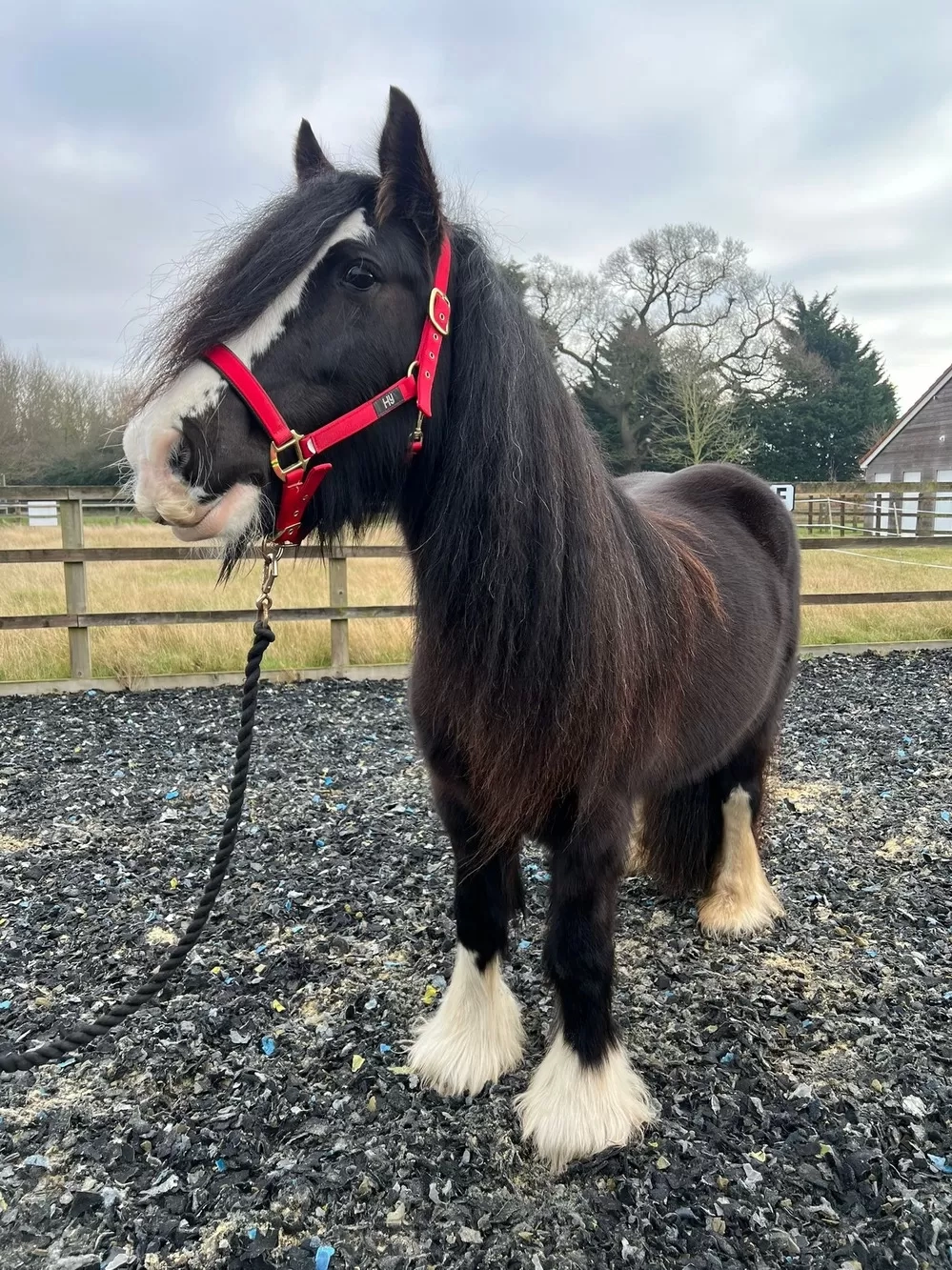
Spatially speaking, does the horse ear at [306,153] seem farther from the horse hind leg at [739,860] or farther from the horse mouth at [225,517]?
the horse hind leg at [739,860]

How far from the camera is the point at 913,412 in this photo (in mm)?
28219

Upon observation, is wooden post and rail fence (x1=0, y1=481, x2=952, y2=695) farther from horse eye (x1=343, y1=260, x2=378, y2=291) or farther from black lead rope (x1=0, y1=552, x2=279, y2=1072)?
horse eye (x1=343, y1=260, x2=378, y2=291)

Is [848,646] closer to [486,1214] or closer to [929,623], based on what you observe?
[929,623]

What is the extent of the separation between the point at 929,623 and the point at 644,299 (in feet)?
67.3

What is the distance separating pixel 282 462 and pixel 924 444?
31784 millimetres

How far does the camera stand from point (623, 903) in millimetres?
3588

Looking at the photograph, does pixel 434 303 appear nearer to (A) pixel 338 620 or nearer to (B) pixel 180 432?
(B) pixel 180 432

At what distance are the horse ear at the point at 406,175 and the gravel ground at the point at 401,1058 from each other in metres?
2.41

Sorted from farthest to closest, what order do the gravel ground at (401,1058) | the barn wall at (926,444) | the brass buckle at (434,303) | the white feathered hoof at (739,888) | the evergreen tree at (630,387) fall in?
the barn wall at (926,444) → the evergreen tree at (630,387) → the white feathered hoof at (739,888) → the gravel ground at (401,1058) → the brass buckle at (434,303)

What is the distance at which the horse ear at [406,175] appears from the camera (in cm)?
160

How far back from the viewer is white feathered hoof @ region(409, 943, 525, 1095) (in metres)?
2.40

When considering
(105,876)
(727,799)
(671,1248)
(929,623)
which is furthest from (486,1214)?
(929,623)

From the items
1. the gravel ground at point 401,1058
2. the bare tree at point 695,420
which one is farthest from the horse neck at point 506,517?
the bare tree at point 695,420

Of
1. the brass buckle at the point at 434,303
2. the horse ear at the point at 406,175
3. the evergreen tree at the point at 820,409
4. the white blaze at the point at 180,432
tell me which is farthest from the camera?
the evergreen tree at the point at 820,409
